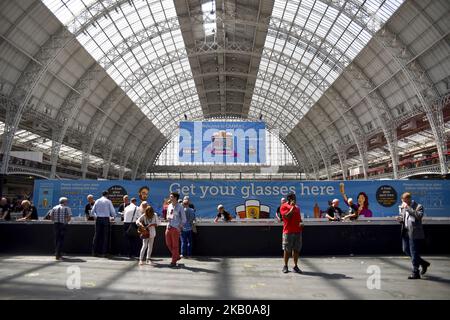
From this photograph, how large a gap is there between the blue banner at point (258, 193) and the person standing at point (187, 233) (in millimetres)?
3287

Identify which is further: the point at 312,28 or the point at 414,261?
the point at 312,28

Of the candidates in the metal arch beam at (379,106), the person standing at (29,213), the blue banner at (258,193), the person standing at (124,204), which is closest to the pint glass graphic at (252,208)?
the blue banner at (258,193)

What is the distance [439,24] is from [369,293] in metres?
25.7

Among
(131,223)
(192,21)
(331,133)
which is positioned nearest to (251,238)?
(131,223)

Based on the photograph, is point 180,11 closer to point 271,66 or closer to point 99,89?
point 99,89

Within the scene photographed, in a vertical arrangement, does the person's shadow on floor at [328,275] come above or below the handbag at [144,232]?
below

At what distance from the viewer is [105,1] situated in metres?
27.5

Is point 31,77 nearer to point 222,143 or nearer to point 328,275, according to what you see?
point 222,143

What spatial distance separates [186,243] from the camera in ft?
37.3

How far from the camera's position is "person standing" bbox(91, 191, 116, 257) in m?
10.9

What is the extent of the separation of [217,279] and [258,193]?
7266mm

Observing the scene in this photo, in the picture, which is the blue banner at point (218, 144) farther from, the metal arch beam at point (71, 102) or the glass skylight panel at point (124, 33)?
the metal arch beam at point (71, 102)

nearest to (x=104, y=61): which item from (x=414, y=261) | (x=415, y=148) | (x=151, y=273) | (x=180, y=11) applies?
(x=180, y=11)

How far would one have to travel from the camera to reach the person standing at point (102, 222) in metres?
10.9
